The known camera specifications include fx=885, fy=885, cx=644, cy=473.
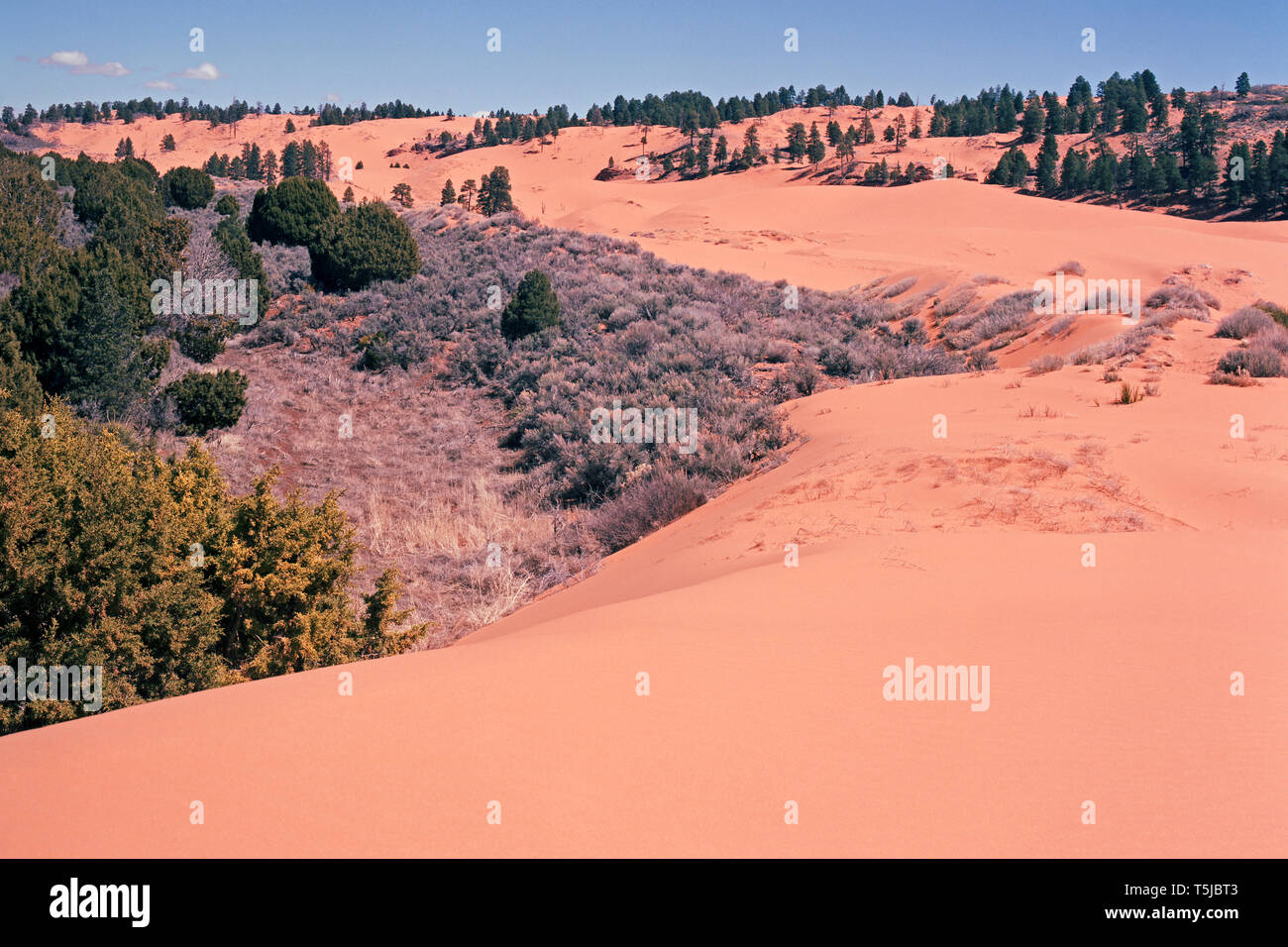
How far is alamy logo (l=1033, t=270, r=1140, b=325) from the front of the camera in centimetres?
1977

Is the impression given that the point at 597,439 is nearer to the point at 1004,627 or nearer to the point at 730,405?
the point at 730,405

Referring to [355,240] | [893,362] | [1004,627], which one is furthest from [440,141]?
[1004,627]

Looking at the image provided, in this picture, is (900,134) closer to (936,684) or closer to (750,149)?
(750,149)

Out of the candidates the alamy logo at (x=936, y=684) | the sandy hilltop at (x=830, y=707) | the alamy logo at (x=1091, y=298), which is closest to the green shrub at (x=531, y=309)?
the alamy logo at (x=1091, y=298)

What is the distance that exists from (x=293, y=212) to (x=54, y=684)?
2556 centimetres

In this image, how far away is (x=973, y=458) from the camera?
902 centimetres

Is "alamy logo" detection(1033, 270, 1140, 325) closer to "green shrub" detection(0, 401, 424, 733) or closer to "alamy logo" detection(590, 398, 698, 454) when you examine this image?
"alamy logo" detection(590, 398, 698, 454)

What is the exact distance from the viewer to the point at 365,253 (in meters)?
25.0

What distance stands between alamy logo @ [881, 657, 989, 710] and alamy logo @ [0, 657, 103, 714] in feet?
16.4

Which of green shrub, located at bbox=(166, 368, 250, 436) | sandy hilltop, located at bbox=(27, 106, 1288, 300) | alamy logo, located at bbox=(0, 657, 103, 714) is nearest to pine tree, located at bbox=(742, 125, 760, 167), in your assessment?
sandy hilltop, located at bbox=(27, 106, 1288, 300)

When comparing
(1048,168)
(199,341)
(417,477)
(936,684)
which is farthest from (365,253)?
(1048,168)

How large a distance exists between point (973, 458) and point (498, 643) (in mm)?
5686

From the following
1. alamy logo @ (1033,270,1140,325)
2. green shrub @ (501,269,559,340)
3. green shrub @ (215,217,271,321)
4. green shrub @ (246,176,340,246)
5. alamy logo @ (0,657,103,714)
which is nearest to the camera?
alamy logo @ (0,657,103,714)
